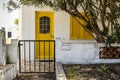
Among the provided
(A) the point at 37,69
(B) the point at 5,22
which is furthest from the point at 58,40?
(B) the point at 5,22

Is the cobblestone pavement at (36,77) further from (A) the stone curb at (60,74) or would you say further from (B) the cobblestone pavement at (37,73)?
(A) the stone curb at (60,74)

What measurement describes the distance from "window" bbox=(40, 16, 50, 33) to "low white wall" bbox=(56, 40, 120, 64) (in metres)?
4.14

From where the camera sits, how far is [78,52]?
1209cm

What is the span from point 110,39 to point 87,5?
1820 mm

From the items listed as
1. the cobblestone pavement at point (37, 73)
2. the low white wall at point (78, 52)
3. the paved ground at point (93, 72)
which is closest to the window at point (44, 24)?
the cobblestone pavement at point (37, 73)

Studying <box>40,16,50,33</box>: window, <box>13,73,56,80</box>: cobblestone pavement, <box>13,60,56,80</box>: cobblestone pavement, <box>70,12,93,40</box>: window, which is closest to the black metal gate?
<box>13,60,56,80</box>: cobblestone pavement

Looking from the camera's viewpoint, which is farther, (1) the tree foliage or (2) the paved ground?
(1) the tree foliage

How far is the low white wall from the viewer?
1202cm

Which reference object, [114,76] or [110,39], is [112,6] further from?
[114,76]

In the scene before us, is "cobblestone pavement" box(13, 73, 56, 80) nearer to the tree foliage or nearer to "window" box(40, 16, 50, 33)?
the tree foliage

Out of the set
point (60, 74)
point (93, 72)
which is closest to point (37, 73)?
point (60, 74)

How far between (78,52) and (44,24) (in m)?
4.47

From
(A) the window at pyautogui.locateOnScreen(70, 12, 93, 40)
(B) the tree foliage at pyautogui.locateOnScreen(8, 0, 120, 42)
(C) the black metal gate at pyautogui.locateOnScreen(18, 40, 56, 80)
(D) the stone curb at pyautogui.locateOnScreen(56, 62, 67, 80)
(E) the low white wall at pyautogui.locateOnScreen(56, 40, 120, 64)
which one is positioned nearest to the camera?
(D) the stone curb at pyautogui.locateOnScreen(56, 62, 67, 80)

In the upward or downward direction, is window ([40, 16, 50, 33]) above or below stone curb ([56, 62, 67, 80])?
above
